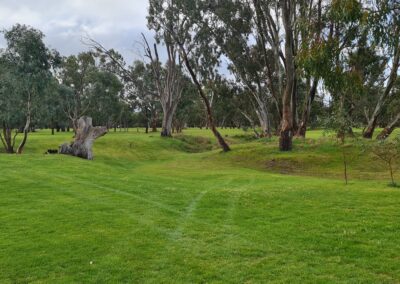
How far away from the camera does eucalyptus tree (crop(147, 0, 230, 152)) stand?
3582 centimetres

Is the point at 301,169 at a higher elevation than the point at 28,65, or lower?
lower

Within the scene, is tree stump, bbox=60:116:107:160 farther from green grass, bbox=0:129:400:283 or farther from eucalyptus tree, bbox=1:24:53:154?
green grass, bbox=0:129:400:283

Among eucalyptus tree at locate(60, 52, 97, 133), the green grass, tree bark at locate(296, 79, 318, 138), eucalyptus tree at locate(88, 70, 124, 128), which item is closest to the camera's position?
the green grass

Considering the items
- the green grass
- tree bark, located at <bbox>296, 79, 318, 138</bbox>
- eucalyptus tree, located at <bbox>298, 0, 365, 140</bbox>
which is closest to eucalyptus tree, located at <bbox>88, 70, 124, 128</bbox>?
tree bark, located at <bbox>296, 79, 318, 138</bbox>

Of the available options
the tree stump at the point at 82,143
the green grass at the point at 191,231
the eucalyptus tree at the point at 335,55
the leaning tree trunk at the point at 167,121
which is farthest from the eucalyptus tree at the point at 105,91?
the eucalyptus tree at the point at 335,55

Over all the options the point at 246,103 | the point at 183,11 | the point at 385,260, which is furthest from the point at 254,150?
the point at 246,103

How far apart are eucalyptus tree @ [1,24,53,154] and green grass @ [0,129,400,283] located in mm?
14996

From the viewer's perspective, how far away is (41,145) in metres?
41.1

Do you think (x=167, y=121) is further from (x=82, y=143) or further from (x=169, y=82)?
(x=82, y=143)

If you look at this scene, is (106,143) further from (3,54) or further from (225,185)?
(225,185)

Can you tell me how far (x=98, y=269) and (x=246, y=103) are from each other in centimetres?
5637

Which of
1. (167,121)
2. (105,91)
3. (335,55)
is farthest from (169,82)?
(335,55)

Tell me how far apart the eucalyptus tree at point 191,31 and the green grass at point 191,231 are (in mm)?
17485

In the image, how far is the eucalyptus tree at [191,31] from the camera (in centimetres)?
3582
